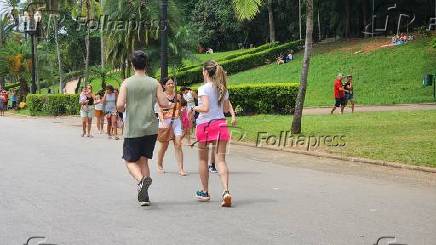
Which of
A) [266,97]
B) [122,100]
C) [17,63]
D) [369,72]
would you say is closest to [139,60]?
[122,100]

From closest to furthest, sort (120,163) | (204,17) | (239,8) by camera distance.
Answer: (120,163)
(239,8)
(204,17)

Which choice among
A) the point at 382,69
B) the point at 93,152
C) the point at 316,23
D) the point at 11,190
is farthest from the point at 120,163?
the point at 316,23

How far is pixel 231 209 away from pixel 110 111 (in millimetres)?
12330

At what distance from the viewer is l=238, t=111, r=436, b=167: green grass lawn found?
41.7ft

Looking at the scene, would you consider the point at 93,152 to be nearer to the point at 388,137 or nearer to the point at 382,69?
the point at 388,137

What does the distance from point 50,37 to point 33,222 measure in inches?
2589

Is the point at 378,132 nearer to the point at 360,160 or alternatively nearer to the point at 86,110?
the point at 360,160

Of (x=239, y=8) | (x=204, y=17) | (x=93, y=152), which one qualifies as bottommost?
(x=93, y=152)

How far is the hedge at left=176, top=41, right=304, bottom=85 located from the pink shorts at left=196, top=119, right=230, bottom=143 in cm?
3986

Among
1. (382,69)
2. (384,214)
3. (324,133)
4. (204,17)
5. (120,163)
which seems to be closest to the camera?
(384,214)

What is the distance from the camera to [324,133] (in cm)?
1661

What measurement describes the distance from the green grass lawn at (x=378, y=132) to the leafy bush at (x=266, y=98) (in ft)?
7.42

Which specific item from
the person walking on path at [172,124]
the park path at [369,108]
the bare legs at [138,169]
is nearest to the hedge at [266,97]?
the park path at [369,108]

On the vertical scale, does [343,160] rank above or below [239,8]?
below
